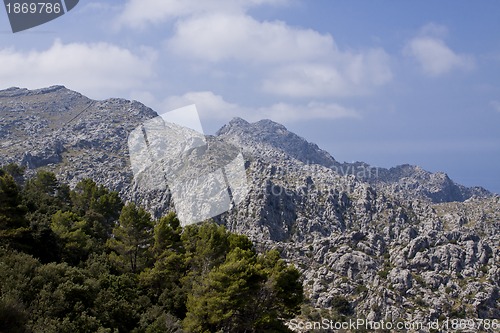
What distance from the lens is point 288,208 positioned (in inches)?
5605

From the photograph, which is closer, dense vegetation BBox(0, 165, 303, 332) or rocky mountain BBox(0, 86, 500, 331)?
dense vegetation BBox(0, 165, 303, 332)

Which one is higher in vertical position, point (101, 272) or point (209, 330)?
point (101, 272)

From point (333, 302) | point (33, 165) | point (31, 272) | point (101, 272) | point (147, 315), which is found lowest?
point (333, 302)

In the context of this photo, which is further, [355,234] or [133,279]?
[355,234]

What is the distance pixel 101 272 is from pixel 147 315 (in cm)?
725

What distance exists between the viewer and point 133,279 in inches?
1473

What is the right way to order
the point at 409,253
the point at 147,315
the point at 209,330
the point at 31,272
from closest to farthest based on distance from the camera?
1. the point at 31,272
2. the point at 147,315
3. the point at 209,330
4. the point at 409,253

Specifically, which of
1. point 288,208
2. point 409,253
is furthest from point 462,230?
point 288,208

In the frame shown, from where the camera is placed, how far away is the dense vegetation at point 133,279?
2208 cm

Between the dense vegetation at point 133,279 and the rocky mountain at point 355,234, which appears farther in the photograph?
the rocky mountain at point 355,234

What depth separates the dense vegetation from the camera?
2208cm

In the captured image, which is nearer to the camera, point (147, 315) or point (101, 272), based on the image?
point (147, 315)

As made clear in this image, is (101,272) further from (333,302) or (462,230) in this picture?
(462,230)

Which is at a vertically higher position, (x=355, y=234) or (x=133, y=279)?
(x=133, y=279)
